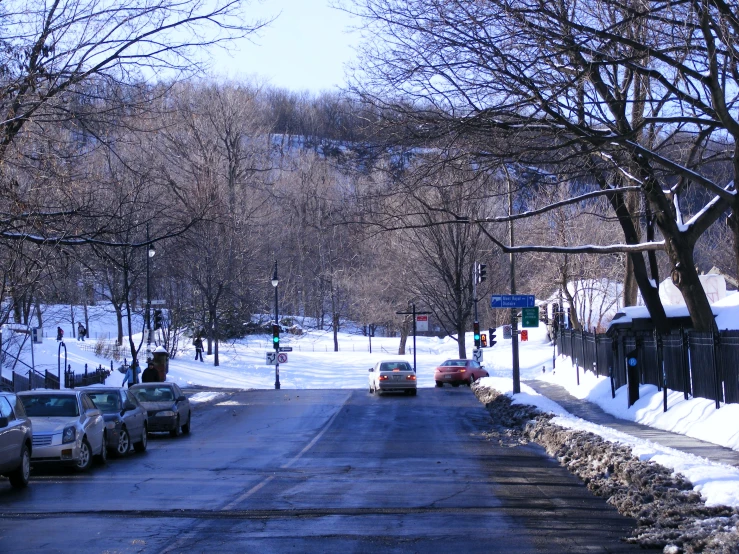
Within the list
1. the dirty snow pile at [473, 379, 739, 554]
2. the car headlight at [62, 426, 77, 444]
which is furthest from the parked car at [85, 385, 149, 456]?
the dirty snow pile at [473, 379, 739, 554]

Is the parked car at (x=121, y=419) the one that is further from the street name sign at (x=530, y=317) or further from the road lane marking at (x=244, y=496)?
the street name sign at (x=530, y=317)

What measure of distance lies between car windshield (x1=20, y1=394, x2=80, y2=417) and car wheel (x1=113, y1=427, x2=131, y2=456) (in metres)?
1.99

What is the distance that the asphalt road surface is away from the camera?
361 inches

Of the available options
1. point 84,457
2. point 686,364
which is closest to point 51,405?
point 84,457

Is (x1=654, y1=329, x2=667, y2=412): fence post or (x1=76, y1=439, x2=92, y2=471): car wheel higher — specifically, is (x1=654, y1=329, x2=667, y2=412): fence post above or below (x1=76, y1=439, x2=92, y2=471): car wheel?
above

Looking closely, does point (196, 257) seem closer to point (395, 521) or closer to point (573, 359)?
point (573, 359)

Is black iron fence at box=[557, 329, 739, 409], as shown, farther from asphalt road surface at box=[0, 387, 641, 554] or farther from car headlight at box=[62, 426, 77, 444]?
car headlight at box=[62, 426, 77, 444]

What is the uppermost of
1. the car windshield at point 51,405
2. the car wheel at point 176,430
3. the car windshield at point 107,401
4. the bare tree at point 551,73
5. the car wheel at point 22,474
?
the bare tree at point 551,73

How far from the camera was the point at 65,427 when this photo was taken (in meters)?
15.9

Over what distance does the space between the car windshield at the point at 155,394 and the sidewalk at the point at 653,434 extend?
11.0 metres

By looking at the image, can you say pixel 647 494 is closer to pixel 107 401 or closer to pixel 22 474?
pixel 22 474

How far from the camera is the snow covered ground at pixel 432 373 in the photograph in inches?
529

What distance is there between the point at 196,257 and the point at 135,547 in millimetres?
52134

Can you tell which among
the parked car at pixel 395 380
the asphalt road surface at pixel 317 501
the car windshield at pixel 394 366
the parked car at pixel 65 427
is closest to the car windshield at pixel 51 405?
the parked car at pixel 65 427
